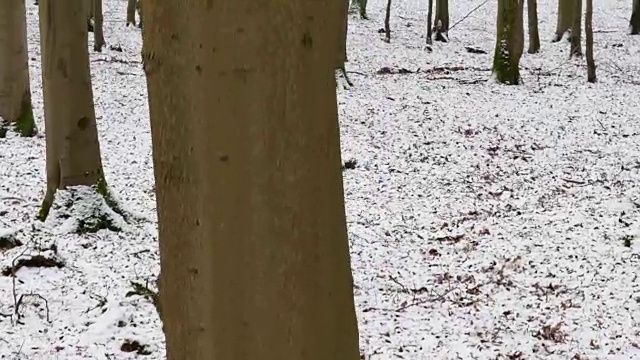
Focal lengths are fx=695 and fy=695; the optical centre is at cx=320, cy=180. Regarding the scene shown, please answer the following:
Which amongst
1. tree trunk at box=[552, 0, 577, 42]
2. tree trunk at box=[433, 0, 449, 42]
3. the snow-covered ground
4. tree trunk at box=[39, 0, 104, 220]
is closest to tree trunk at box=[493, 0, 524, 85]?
the snow-covered ground

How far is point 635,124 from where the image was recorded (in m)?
13.0

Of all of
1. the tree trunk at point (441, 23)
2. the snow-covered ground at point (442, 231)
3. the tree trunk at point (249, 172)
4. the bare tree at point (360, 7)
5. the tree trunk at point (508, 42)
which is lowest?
the snow-covered ground at point (442, 231)

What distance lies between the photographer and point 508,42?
54.3 ft

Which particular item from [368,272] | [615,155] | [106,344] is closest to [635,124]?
[615,155]

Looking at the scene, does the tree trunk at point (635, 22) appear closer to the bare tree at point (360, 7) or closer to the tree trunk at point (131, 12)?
the bare tree at point (360, 7)

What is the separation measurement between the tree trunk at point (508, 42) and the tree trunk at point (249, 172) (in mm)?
15576

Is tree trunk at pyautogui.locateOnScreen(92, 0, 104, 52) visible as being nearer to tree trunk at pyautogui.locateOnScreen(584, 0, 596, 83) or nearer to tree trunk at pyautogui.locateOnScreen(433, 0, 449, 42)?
tree trunk at pyautogui.locateOnScreen(433, 0, 449, 42)

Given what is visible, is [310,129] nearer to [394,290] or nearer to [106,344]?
[106,344]

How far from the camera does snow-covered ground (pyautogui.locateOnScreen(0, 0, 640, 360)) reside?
17.3ft

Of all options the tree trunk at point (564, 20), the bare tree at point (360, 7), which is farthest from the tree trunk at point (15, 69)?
the bare tree at point (360, 7)

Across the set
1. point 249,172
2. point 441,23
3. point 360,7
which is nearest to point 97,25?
point 441,23

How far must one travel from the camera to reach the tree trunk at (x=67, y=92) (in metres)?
6.71

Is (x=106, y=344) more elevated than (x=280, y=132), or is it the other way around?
(x=280, y=132)

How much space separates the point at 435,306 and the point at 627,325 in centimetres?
152
